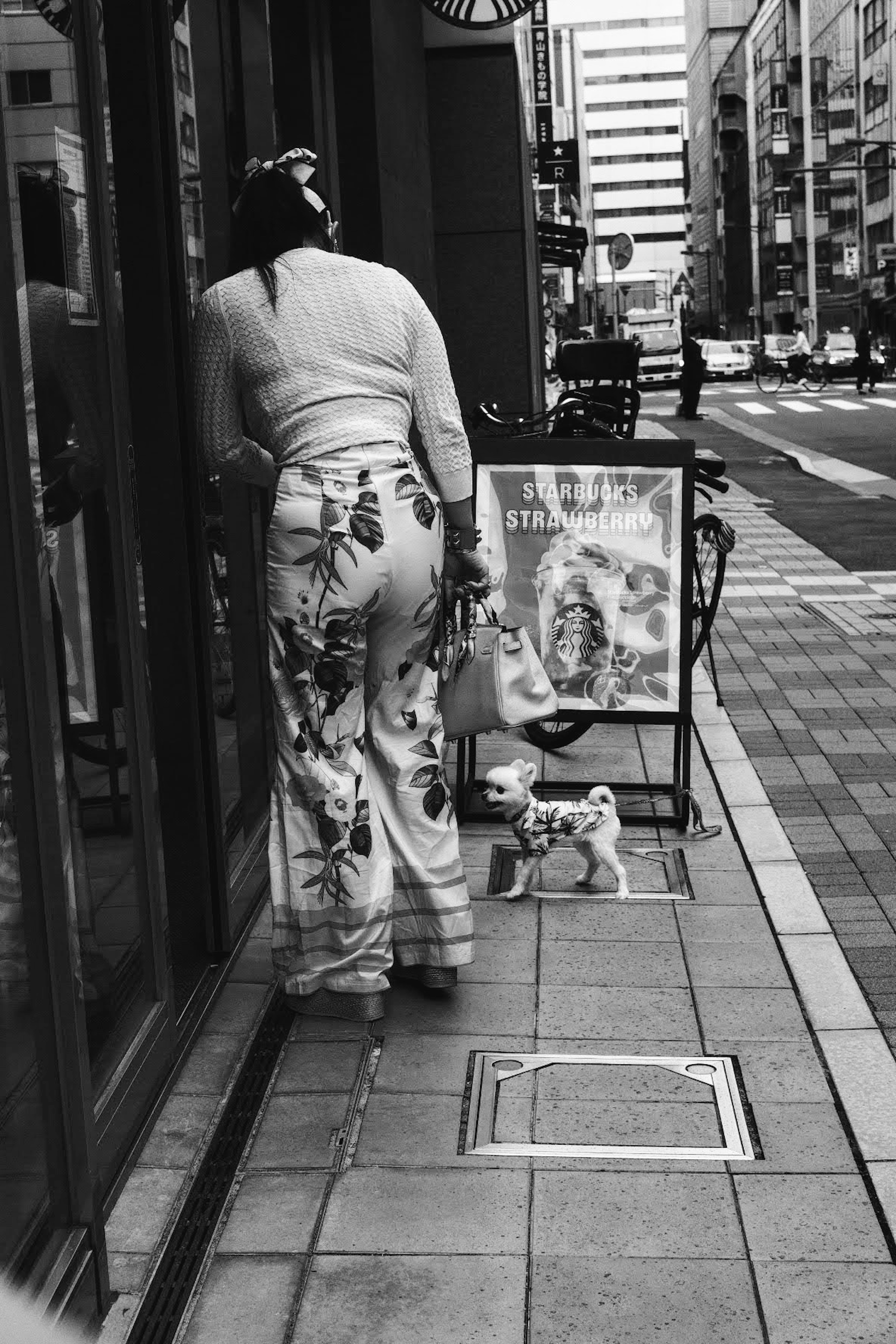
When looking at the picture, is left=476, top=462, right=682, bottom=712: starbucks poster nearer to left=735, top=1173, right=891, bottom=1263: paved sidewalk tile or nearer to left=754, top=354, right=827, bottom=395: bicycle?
left=735, top=1173, right=891, bottom=1263: paved sidewalk tile

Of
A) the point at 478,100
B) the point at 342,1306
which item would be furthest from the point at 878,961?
the point at 478,100

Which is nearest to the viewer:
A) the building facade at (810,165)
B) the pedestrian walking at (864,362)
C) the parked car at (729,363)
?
the pedestrian walking at (864,362)

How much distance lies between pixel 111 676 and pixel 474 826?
9.25 ft

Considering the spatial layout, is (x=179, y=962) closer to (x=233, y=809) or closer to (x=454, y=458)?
(x=233, y=809)

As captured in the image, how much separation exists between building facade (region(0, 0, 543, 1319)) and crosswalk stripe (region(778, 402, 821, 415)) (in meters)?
32.1

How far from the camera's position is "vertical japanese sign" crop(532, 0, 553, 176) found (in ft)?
93.3

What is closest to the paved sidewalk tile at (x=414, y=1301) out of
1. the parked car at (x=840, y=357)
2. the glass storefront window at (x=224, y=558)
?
the glass storefront window at (x=224, y=558)

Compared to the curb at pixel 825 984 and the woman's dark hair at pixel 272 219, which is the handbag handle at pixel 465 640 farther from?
the curb at pixel 825 984

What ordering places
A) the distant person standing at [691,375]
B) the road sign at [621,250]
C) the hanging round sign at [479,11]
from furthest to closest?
the road sign at [621,250], the distant person standing at [691,375], the hanging round sign at [479,11]

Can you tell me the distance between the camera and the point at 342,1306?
288 cm

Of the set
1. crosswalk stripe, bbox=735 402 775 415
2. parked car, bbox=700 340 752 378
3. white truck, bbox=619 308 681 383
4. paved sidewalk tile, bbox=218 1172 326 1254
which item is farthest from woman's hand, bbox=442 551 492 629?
parked car, bbox=700 340 752 378

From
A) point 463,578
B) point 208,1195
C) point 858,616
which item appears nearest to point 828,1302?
point 208,1195

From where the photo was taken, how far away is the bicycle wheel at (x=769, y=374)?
51.7 meters

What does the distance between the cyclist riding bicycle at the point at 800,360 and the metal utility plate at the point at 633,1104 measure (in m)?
49.1
